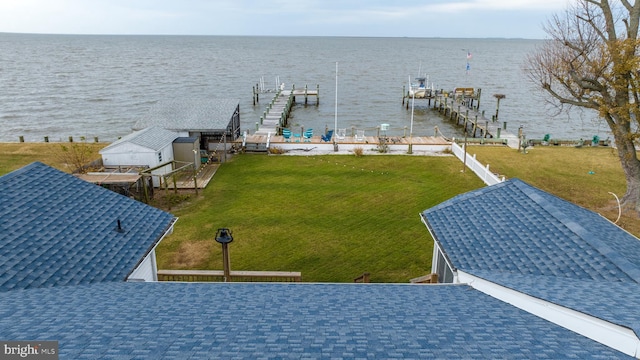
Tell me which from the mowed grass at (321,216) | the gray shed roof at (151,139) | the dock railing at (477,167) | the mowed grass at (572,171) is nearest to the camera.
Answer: the mowed grass at (321,216)

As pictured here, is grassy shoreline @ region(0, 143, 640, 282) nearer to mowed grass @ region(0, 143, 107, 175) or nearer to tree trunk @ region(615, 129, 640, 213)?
mowed grass @ region(0, 143, 107, 175)

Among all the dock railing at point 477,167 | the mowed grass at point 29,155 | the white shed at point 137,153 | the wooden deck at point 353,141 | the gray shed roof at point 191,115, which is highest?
the gray shed roof at point 191,115

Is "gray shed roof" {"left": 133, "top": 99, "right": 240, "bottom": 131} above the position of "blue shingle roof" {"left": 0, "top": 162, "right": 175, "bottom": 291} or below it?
above

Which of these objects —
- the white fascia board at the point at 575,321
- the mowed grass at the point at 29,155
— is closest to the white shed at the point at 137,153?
the mowed grass at the point at 29,155

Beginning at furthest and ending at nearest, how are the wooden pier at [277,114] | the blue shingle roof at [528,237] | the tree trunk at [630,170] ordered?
1. the wooden pier at [277,114]
2. the tree trunk at [630,170]
3. the blue shingle roof at [528,237]

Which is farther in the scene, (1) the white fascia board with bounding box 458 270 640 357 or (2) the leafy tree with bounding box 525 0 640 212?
(2) the leafy tree with bounding box 525 0 640 212

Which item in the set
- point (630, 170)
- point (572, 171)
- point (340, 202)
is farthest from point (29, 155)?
point (572, 171)

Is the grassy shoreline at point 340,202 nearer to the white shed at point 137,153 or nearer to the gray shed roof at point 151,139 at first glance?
the white shed at point 137,153

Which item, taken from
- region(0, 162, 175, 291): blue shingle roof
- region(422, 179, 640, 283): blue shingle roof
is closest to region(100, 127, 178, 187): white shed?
region(0, 162, 175, 291): blue shingle roof
